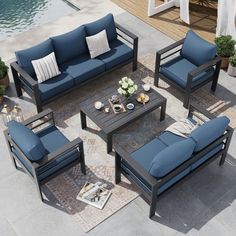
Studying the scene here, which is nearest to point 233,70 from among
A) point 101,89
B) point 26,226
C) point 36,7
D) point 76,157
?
point 101,89

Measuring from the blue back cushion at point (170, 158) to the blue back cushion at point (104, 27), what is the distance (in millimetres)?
3820

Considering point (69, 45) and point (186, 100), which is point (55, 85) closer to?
point (69, 45)

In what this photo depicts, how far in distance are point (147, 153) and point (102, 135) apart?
4.65ft

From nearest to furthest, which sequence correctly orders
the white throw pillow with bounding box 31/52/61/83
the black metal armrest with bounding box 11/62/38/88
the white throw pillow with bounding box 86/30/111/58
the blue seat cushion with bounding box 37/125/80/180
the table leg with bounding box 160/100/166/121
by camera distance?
the blue seat cushion with bounding box 37/125/80/180, the black metal armrest with bounding box 11/62/38/88, the table leg with bounding box 160/100/166/121, the white throw pillow with bounding box 31/52/61/83, the white throw pillow with bounding box 86/30/111/58

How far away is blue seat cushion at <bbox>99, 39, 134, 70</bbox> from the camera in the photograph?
871 centimetres

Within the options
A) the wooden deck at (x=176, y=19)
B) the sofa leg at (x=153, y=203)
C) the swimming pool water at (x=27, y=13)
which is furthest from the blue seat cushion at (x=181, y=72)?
the swimming pool water at (x=27, y=13)

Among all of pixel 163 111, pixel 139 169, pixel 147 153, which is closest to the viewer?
pixel 139 169

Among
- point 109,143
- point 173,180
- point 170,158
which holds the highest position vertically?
point 170,158

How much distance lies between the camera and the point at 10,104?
336 inches

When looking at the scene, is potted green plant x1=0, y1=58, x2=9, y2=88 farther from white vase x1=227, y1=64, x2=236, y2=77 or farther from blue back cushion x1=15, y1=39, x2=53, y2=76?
white vase x1=227, y1=64, x2=236, y2=77

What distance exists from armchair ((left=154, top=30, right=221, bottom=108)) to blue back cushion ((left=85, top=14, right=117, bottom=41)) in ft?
4.10

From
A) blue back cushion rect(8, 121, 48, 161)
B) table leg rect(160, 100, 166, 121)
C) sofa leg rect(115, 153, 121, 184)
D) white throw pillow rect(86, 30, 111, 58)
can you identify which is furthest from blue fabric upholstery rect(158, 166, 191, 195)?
white throw pillow rect(86, 30, 111, 58)

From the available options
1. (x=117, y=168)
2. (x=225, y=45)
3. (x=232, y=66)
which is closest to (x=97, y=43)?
(x=225, y=45)

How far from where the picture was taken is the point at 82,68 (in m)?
8.46
